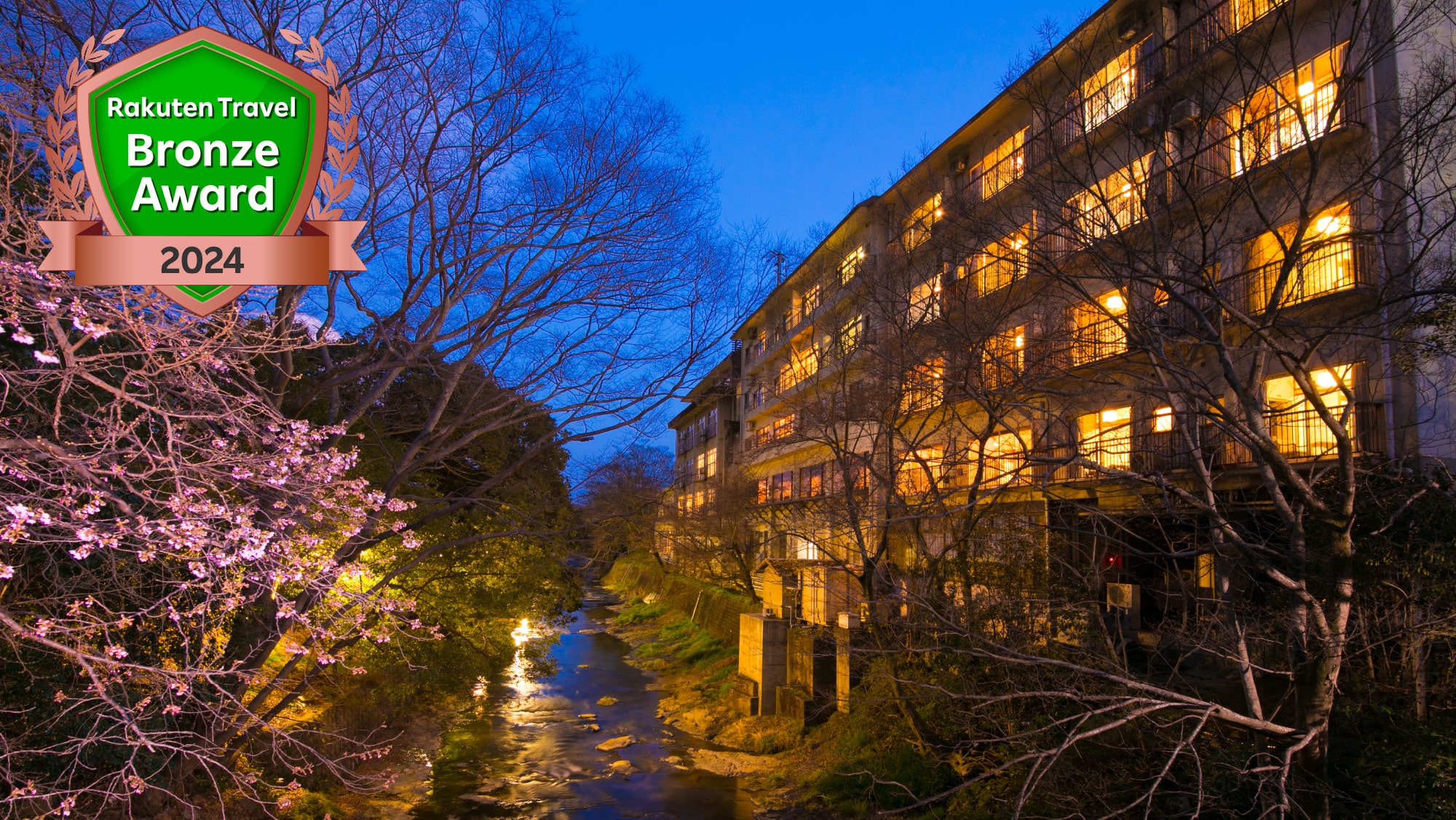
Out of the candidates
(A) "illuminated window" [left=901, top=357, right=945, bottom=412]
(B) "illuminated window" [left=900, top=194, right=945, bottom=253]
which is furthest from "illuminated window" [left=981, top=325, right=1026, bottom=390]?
(B) "illuminated window" [left=900, top=194, right=945, bottom=253]

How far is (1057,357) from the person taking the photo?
12172 millimetres

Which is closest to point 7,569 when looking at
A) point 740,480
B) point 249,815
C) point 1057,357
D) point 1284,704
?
point 249,815

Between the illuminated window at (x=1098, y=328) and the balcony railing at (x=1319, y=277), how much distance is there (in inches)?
61.9

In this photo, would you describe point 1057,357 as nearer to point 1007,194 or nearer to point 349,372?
point 1007,194

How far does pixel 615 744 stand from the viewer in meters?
19.5

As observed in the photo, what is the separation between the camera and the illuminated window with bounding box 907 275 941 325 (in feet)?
46.7

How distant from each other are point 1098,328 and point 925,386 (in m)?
2.96

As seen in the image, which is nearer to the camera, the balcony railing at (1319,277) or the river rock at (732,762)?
the balcony railing at (1319,277)

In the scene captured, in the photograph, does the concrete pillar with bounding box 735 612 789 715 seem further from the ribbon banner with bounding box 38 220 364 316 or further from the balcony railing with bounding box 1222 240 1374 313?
the ribbon banner with bounding box 38 220 364 316

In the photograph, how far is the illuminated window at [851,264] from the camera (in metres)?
17.5

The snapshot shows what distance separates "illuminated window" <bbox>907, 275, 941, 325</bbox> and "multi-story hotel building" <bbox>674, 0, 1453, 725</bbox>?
14cm

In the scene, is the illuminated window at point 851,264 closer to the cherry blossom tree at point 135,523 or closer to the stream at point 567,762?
the stream at point 567,762

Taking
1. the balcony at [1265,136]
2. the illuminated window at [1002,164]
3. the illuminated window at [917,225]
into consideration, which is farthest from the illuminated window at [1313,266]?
the illuminated window at [917,225]

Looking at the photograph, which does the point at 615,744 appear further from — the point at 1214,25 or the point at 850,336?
the point at 1214,25
